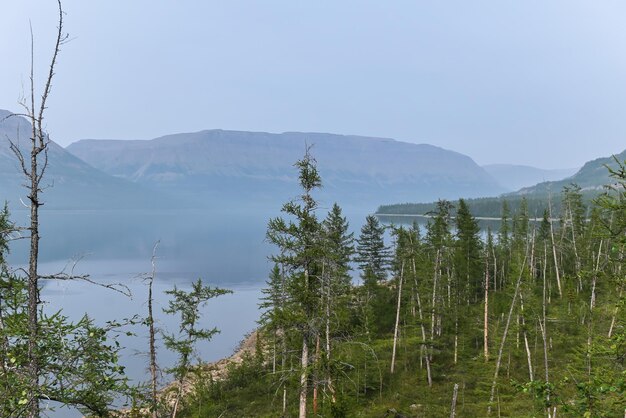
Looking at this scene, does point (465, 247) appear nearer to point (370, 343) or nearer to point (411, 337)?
point (411, 337)

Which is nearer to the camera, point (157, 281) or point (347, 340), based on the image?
point (347, 340)

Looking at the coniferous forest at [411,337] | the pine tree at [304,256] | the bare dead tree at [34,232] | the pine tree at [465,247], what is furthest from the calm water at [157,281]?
the pine tree at [465,247]

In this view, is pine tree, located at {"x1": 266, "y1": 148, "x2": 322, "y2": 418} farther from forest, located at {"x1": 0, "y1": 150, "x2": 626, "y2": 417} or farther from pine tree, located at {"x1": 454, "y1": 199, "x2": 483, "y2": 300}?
pine tree, located at {"x1": 454, "y1": 199, "x2": 483, "y2": 300}

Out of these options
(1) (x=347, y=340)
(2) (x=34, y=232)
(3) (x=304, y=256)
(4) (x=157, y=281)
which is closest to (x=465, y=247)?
(1) (x=347, y=340)

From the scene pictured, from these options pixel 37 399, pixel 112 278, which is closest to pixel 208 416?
pixel 37 399

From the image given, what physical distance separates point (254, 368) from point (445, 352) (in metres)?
18.3

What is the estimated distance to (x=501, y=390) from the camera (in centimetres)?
3028

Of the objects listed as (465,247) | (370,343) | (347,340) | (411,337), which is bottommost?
(411,337)

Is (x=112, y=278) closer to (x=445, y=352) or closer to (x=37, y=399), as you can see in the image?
(x=445, y=352)

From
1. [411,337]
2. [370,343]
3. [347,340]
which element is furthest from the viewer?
[411,337]

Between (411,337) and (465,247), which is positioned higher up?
(465,247)

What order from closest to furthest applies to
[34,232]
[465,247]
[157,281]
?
[34,232] → [465,247] → [157,281]

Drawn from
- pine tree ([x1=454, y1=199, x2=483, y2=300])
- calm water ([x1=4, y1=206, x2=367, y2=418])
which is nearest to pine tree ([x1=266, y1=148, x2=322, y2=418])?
calm water ([x1=4, y1=206, x2=367, y2=418])

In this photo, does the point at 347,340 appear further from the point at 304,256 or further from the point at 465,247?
the point at 465,247
